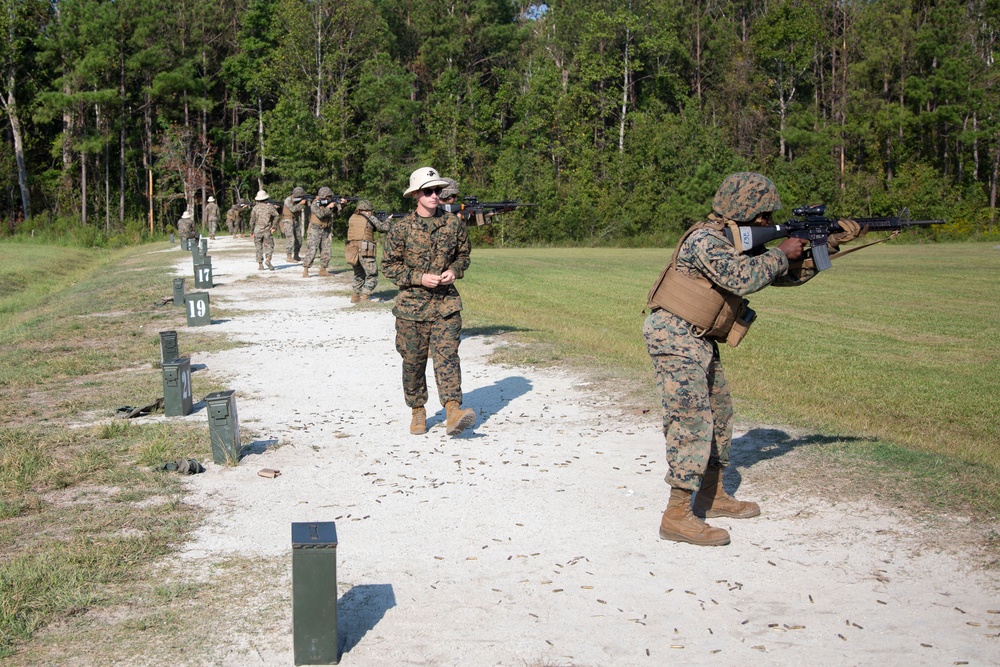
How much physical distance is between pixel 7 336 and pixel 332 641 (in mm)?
14857

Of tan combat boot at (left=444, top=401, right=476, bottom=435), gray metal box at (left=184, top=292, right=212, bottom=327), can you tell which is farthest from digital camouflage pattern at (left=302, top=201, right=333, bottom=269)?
tan combat boot at (left=444, top=401, right=476, bottom=435)

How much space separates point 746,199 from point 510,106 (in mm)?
70452

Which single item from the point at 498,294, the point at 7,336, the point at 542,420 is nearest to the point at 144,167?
the point at 498,294

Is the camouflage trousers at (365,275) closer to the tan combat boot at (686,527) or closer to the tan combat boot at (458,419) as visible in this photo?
the tan combat boot at (458,419)

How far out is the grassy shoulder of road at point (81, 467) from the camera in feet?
19.7

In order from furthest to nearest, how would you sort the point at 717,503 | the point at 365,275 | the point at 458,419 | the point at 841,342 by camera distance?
1. the point at 365,275
2. the point at 841,342
3. the point at 458,419
4. the point at 717,503

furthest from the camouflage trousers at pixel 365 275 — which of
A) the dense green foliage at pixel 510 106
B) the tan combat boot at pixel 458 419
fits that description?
the dense green foliage at pixel 510 106

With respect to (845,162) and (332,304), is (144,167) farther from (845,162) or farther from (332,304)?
(332,304)

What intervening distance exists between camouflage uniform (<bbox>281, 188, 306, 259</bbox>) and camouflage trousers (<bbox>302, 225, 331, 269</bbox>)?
6.69 ft

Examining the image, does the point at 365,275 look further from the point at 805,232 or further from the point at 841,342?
the point at 805,232

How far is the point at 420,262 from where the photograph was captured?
31.5 feet

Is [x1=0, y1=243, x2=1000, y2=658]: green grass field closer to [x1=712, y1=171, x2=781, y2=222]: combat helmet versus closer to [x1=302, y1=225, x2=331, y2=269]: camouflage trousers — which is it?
[x1=712, y1=171, x2=781, y2=222]: combat helmet

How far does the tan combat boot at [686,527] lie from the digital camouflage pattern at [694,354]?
0.14 m

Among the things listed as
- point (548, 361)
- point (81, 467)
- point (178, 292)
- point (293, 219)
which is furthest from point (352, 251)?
point (81, 467)
